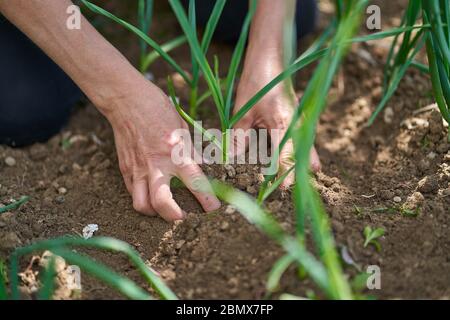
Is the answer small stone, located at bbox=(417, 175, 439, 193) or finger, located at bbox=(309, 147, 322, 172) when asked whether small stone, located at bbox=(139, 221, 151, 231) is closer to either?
finger, located at bbox=(309, 147, 322, 172)

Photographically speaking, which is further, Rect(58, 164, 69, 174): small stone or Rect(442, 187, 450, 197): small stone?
Rect(58, 164, 69, 174): small stone

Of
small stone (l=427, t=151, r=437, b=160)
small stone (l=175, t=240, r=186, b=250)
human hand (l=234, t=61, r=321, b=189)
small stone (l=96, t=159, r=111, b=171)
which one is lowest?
small stone (l=175, t=240, r=186, b=250)

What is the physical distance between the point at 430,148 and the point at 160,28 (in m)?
0.99

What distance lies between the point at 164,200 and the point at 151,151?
0.13 metres

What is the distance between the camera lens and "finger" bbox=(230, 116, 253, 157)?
1.48 metres

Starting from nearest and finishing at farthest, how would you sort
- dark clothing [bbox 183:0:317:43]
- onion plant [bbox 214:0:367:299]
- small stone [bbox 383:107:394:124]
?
onion plant [bbox 214:0:367:299]
small stone [bbox 383:107:394:124]
dark clothing [bbox 183:0:317:43]

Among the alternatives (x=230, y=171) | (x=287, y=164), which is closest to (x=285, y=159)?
(x=287, y=164)

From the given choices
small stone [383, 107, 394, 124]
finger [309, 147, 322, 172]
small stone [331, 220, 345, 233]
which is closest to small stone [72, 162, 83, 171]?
finger [309, 147, 322, 172]

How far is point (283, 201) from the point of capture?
1.29 metres

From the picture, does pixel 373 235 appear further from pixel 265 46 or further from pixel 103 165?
pixel 103 165

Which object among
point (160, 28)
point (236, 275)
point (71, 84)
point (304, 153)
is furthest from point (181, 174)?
point (160, 28)

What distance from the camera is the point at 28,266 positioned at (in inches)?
50.2

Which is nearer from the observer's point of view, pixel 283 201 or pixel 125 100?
pixel 283 201
